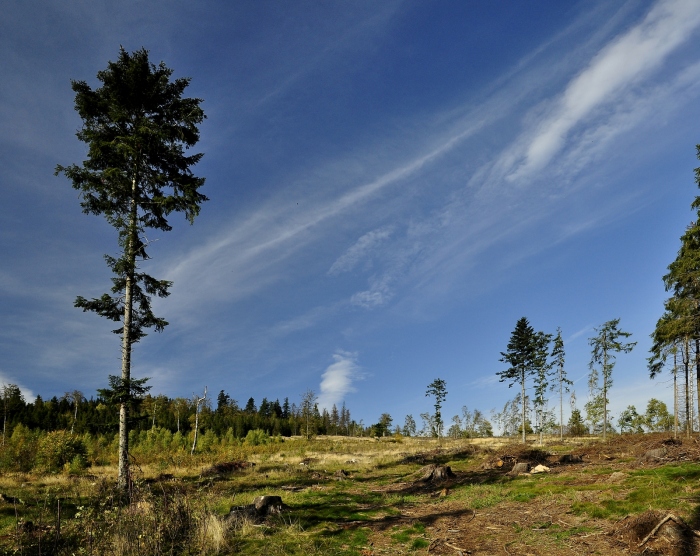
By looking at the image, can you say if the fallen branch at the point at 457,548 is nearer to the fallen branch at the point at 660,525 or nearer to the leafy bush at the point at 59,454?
the fallen branch at the point at 660,525

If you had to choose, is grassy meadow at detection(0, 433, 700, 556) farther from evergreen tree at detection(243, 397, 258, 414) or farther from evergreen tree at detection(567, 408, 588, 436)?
evergreen tree at detection(243, 397, 258, 414)

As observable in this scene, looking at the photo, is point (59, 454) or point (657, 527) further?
point (59, 454)

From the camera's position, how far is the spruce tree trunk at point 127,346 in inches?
529

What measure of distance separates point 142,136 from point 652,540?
19.6 m

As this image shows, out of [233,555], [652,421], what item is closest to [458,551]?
[233,555]

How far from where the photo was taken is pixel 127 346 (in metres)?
14.6

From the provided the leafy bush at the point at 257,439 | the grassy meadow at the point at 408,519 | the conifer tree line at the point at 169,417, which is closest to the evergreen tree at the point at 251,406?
the conifer tree line at the point at 169,417

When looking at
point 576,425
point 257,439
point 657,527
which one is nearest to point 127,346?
point 657,527

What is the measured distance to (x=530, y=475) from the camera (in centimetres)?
1616

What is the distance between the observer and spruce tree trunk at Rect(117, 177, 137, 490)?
13.4m

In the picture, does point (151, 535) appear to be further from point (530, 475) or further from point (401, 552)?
point (530, 475)

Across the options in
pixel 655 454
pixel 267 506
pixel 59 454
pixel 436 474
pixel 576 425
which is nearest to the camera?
pixel 267 506

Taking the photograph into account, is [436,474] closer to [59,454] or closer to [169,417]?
[59,454]

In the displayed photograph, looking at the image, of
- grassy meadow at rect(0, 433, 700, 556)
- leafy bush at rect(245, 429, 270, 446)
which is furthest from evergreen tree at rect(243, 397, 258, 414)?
grassy meadow at rect(0, 433, 700, 556)
